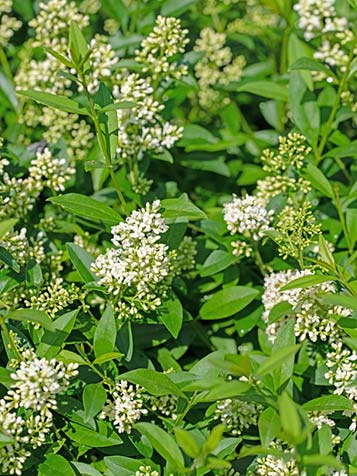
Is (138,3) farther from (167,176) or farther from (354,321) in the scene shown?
(354,321)

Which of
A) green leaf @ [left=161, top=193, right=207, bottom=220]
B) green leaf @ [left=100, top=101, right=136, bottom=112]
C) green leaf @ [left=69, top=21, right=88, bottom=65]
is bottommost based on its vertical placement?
green leaf @ [left=161, top=193, right=207, bottom=220]

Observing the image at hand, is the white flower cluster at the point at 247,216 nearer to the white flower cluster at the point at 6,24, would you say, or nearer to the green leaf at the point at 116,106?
the green leaf at the point at 116,106

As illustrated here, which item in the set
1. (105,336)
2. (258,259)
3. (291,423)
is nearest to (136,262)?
(105,336)

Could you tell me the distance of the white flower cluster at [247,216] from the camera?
3018 millimetres

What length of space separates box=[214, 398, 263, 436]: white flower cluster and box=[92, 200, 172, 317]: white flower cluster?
1.31ft

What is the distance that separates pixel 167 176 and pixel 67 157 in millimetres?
644

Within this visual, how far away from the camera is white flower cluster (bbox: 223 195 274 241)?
3018 mm

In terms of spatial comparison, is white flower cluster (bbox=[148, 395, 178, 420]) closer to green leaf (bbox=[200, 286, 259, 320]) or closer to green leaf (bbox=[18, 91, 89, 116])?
green leaf (bbox=[200, 286, 259, 320])

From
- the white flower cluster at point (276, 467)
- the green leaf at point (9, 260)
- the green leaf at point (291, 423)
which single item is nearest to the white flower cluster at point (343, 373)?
the white flower cluster at point (276, 467)

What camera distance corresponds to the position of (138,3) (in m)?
3.85

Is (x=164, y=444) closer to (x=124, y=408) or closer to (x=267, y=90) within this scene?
(x=124, y=408)

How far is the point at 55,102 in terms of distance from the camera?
279cm

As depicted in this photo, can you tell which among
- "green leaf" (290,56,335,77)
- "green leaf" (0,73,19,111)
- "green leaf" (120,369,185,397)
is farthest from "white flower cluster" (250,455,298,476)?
"green leaf" (0,73,19,111)

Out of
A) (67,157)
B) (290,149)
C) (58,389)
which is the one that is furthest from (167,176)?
(58,389)
